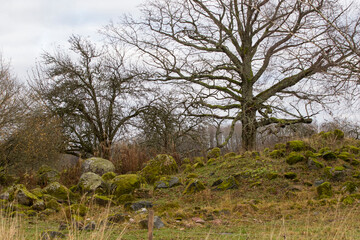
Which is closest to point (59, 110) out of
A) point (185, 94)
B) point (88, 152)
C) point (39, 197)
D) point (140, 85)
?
point (88, 152)

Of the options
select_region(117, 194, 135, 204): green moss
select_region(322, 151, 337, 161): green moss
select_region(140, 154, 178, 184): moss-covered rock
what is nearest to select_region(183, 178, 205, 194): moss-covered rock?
select_region(117, 194, 135, 204): green moss

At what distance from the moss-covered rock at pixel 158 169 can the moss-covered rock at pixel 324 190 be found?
220 inches

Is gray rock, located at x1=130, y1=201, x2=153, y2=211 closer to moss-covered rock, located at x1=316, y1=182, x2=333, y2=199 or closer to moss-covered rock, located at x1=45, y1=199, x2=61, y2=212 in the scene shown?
moss-covered rock, located at x1=45, y1=199, x2=61, y2=212

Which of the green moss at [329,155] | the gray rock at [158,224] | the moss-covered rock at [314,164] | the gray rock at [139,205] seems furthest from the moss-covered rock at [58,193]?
the green moss at [329,155]

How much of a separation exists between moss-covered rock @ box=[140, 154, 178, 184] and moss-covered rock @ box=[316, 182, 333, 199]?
5.59 meters

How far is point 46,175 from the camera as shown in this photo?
12.9 m

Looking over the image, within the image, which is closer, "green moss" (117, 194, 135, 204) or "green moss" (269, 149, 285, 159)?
"green moss" (117, 194, 135, 204)

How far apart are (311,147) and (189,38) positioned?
7.47 m

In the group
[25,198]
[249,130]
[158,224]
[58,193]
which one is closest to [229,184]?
[158,224]

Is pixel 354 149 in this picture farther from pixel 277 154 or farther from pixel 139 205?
pixel 139 205

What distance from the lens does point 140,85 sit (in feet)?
58.9

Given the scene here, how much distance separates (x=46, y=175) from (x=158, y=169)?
432 centimetres

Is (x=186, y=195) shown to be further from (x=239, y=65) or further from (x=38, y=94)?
(x=38, y=94)

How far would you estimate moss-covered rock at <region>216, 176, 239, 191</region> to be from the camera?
31.6 ft
